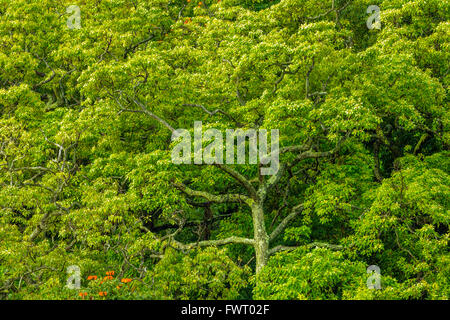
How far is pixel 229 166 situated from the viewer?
1683cm

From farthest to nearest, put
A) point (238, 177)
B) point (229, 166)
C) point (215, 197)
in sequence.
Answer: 1. point (215, 197)
2. point (229, 166)
3. point (238, 177)

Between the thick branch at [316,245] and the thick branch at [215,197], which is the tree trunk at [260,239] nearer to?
the thick branch at [316,245]

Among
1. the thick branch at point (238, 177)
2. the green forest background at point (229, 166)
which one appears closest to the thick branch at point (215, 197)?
the green forest background at point (229, 166)

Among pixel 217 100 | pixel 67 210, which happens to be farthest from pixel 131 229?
pixel 217 100

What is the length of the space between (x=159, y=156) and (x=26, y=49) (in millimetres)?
10121

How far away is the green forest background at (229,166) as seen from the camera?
13633mm

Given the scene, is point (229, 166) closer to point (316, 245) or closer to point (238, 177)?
point (238, 177)

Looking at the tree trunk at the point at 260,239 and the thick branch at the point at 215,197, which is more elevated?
the thick branch at the point at 215,197

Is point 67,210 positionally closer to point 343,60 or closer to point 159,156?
point 159,156

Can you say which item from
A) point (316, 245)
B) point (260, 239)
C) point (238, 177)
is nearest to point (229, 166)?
point (238, 177)

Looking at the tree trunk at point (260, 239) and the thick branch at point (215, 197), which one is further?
the thick branch at point (215, 197)

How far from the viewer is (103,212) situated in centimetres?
1465
